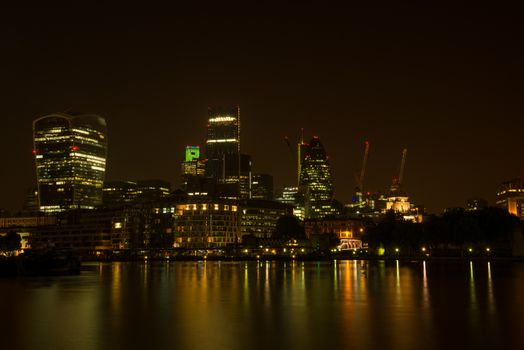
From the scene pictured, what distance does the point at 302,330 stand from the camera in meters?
36.2

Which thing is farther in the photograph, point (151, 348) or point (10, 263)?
point (10, 263)

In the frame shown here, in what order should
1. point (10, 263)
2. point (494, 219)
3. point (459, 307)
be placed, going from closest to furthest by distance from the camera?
point (459, 307)
point (10, 263)
point (494, 219)

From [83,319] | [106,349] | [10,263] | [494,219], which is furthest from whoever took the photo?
[494,219]

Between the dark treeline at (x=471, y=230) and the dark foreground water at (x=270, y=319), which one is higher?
the dark treeline at (x=471, y=230)

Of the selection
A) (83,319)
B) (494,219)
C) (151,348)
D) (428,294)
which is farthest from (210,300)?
(494,219)

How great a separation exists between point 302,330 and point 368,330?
12.1ft

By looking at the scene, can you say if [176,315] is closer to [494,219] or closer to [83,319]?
[83,319]

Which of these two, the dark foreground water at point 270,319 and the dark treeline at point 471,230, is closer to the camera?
the dark foreground water at point 270,319

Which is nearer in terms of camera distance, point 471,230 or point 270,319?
point 270,319

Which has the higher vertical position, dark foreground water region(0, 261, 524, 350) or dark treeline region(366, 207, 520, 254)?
dark treeline region(366, 207, 520, 254)

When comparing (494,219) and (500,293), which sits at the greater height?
(494,219)

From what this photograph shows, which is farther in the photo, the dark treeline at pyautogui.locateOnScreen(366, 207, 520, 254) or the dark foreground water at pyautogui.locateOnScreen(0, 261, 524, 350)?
the dark treeline at pyautogui.locateOnScreen(366, 207, 520, 254)

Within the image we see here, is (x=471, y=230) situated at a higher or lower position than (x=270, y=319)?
higher

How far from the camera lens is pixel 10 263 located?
379ft
